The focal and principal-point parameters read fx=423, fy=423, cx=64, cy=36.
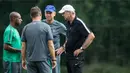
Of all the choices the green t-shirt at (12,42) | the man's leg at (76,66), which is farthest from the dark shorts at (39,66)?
the green t-shirt at (12,42)

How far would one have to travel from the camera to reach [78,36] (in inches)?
293

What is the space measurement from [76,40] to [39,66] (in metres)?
1.09

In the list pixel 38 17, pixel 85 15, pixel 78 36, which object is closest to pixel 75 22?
pixel 78 36

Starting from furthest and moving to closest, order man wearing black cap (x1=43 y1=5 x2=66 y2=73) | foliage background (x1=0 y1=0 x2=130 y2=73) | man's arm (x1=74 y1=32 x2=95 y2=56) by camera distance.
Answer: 1. foliage background (x1=0 y1=0 x2=130 y2=73)
2. man wearing black cap (x1=43 y1=5 x2=66 y2=73)
3. man's arm (x1=74 y1=32 x2=95 y2=56)

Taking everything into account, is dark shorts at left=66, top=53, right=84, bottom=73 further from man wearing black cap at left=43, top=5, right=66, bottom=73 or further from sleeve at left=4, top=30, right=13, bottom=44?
sleeve at left=4, top=30, right=13, bottom=44

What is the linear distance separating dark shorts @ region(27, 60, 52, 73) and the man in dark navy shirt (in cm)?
77

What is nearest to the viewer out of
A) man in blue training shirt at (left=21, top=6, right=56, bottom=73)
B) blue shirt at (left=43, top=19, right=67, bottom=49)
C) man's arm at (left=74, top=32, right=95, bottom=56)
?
man in blue training shirt at (left=21, top=6, right=56, bottom=73)

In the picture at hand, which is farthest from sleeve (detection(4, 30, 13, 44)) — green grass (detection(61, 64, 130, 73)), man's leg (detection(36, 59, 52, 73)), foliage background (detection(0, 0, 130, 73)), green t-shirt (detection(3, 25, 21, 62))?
green grass (detection(61, 64, 130, 73))

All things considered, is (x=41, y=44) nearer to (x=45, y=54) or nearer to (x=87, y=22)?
(x=45, y=54)

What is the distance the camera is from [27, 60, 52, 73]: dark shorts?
21.8 ft

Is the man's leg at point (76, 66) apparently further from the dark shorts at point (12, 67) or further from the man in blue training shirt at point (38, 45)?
the dark shorts at point (12, 67)

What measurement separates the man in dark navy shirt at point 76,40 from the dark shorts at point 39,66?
0.77m

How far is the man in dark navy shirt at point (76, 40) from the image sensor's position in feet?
24.2

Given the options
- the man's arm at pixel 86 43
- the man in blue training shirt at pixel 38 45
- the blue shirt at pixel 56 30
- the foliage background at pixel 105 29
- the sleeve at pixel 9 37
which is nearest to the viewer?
the man in blue training shirt at pixel 38 45
